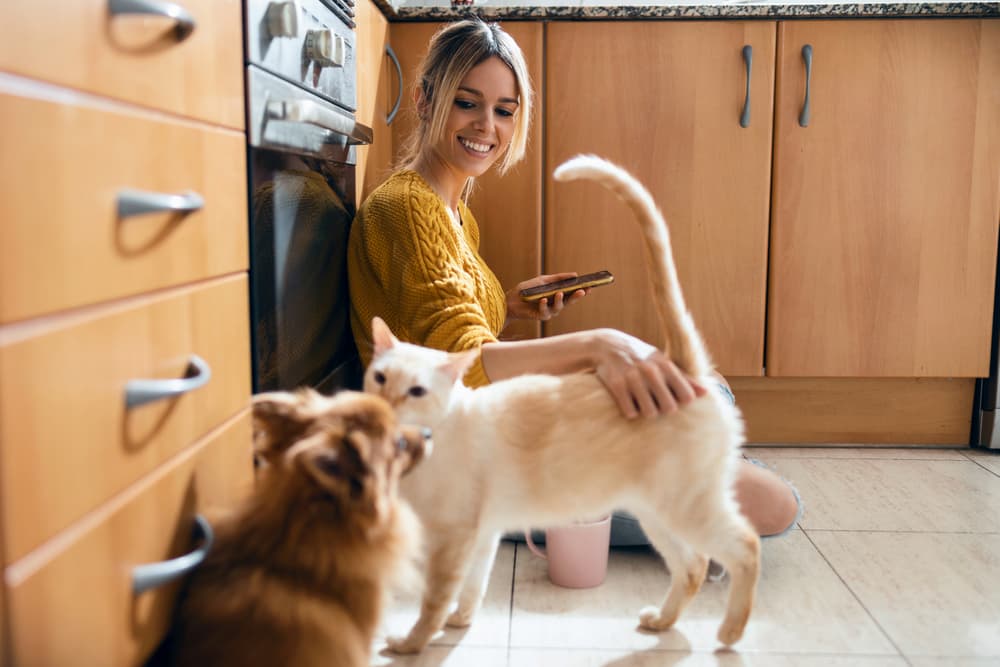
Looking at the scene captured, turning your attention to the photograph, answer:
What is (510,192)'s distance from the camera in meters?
2.27

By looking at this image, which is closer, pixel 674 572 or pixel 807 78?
pixel 674 572

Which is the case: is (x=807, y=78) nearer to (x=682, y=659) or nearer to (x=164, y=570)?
(x=682, y=659)

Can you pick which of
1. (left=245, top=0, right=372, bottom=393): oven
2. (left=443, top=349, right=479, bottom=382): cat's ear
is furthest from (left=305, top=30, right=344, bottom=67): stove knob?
A: (left=443, top=349, right=479, bottom=382): cat's ear

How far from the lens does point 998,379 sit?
7.64 feet

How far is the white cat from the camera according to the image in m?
1.13

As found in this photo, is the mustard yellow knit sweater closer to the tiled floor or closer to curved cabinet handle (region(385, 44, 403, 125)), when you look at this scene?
the tiled floor

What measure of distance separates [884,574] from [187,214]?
1.41 meters

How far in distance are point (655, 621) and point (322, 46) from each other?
3.64 feet

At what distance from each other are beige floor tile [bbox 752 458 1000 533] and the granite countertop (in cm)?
122

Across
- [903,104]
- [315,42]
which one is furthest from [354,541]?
[903,104]

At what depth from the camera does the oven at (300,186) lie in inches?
45.9

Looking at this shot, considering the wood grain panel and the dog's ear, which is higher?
the dog's ear

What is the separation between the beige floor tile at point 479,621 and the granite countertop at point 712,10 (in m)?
1.45

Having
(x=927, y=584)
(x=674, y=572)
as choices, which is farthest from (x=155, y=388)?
(x=927, y=584)
